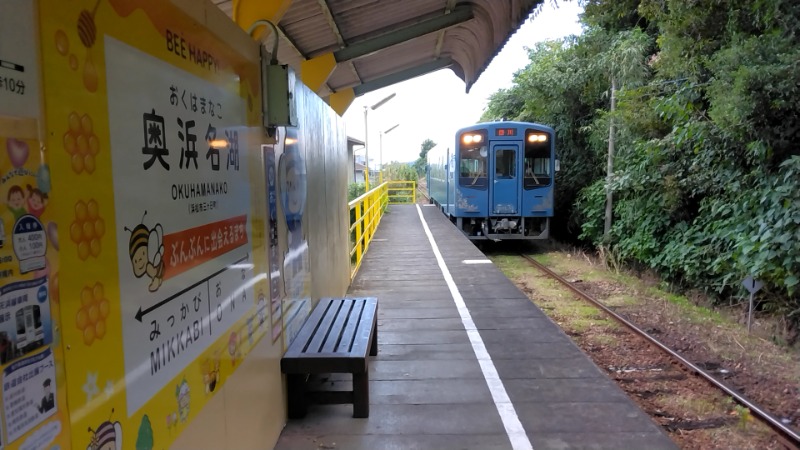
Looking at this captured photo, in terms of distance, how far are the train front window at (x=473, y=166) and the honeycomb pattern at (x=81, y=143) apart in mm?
12743

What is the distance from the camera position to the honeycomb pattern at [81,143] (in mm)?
1283

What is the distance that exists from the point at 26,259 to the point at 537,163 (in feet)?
44.1

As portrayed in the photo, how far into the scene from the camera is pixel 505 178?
13.7 meters

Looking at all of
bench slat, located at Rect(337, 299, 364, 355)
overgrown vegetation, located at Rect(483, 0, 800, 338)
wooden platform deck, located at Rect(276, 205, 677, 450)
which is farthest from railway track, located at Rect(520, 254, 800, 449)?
bench slat, located at Rect(337, 299, 364, 355)

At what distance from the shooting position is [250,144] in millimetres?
2707

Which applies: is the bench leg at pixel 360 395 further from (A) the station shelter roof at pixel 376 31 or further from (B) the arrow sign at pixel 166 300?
(A) the station shelter roof at pixel 376 31

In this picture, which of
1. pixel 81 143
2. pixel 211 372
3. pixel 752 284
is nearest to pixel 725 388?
pixel 752 284

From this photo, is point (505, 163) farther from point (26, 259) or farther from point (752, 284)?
point (26, 259)

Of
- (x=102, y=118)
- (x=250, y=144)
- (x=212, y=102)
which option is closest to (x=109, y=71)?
(x=102, y=118)

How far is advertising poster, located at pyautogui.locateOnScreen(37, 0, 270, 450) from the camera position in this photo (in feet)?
4.24

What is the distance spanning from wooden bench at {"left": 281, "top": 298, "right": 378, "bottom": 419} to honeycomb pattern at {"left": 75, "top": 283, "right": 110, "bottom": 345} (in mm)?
2013

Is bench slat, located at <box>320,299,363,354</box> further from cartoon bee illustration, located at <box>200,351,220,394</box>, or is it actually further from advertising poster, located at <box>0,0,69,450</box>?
advertising poster, located at <box>0,0,69,450</box>

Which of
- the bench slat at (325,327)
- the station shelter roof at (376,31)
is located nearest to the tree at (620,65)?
the station shelter roof at (376,31)

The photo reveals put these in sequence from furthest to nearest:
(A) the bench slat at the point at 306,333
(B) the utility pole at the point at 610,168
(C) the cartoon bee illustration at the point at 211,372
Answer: (B) the utility pole at the point at 610,168 → (A) the bench slat at the point at 306,333 → (C) the cartoon bee illustration at the point at 211,372
